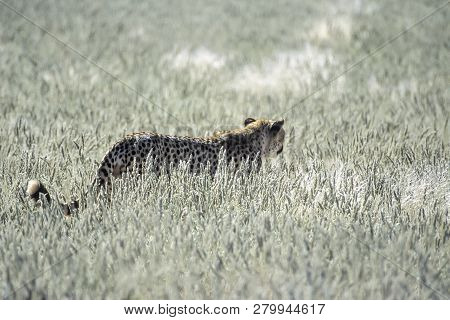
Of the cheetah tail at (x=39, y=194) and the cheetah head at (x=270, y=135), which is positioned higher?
the cheetah head at (x=270, y=135)

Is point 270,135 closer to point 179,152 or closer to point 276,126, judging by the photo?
point 276,126

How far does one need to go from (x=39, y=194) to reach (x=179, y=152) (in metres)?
1.45

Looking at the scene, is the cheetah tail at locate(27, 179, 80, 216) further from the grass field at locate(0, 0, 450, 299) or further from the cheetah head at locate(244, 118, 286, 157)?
the cheetah head at locate(244, 118, 286, 157)

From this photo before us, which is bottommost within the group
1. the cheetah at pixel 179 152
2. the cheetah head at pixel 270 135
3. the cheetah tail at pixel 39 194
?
the cheetah tail at pixel 39 194

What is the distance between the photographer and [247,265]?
441 cm


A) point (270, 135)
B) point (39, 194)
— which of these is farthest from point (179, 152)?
point (39, 194)

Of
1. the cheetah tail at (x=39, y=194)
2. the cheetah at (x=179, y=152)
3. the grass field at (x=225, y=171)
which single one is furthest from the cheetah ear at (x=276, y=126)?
the cheetah tail at (x=39, y=194)

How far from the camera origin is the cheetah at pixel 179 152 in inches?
234

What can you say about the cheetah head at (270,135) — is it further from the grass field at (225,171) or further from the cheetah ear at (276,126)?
the grass field at (225,171)

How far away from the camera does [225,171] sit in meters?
6.00

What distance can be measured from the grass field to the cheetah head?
0.20 metres

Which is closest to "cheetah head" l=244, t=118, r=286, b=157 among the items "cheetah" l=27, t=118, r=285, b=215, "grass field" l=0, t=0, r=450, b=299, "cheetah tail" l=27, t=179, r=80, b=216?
"cheetah" l=27, t=118, r=285, b=215
